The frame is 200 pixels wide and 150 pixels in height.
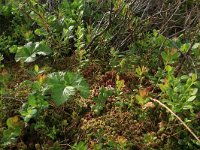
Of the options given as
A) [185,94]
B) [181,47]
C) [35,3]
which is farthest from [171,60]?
[35,3]

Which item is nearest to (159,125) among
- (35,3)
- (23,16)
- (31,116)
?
(31,116)

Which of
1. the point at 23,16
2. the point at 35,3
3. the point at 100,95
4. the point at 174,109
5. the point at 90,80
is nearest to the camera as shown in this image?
the point at 174,109

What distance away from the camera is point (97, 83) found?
84.8 inches

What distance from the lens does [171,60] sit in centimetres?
198

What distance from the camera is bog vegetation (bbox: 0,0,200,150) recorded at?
5.85 feet

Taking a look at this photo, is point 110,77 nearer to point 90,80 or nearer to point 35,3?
point 90,80

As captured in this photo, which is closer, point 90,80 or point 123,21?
point 90,80

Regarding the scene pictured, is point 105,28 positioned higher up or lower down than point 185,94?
higher up

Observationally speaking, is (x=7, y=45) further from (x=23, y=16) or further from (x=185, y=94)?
(x=185, y=94)

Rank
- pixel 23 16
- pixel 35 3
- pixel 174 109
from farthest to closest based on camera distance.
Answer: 1. pixel 23 16
2. pixel 35 3
3. pixel 174 109

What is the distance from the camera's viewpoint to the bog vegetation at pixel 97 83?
5.85 ft

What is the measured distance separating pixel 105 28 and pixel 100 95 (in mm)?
533

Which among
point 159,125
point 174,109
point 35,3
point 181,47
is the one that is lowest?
point 159,125

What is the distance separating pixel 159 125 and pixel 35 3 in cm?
118
